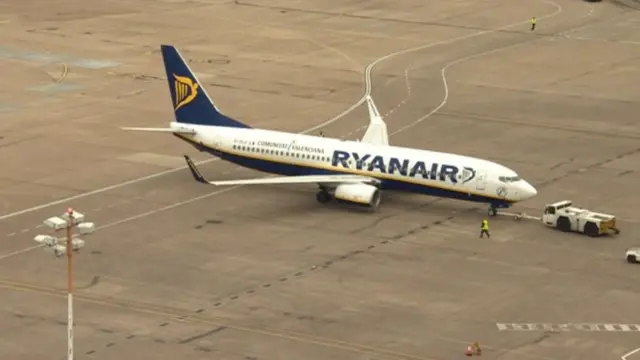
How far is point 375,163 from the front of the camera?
345 feet

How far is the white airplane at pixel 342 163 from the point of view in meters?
103

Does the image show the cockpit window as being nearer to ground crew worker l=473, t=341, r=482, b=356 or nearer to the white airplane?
the white airplane

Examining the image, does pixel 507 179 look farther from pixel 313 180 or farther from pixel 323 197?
pixel 313 180

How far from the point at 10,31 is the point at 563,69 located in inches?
2160

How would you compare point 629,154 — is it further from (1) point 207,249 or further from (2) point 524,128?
(1) point 207,249

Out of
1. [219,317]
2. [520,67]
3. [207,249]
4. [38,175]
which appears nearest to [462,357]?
[219,317]

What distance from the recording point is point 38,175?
11238 cm

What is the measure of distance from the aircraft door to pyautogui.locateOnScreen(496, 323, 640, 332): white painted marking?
809 inches

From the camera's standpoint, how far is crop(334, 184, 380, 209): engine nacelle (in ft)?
340

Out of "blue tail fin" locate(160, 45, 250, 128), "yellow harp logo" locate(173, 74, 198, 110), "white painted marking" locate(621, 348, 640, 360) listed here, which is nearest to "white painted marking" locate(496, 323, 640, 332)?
"white painted marking" locate(621, 348, 640, 360)

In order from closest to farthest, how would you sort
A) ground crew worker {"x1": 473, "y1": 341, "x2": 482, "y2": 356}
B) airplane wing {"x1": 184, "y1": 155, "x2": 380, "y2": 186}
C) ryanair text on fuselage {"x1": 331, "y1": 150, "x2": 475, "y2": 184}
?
ground crew worker {"x1": 473, "y1": 341, "x2": 482, "y2": 356}
ryanair text on fuselage {"x1": 331, "y1": 150, "x2": 475, "y2": 184}
airplane wing {"x1": 184, "y1": 155, "x2": 380, "y2": 186}

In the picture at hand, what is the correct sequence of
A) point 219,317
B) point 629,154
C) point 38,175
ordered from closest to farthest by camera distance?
point 219,317 < point 38,175 < point 629,154

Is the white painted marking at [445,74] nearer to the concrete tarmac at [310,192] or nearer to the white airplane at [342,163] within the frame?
the concrete tarmac at [310,192]

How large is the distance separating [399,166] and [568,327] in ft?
79.3
